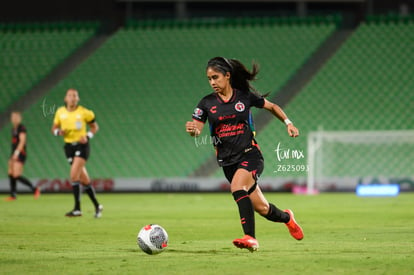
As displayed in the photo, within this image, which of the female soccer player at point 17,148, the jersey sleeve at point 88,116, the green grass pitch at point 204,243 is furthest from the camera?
the female soccer player at point 17,148

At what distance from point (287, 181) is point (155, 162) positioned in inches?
170

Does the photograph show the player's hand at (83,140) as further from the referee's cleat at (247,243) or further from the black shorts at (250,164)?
the referee's cleat at (247,243)

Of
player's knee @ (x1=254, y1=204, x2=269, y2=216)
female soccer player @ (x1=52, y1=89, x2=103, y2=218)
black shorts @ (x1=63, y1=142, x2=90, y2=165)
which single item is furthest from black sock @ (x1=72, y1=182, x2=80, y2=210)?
player's knee @ (x1=254, y1=204, x2=269, y2=216)

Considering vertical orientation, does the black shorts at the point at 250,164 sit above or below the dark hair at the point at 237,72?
below

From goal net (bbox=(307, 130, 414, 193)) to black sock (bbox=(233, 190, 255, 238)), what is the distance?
1483 cm

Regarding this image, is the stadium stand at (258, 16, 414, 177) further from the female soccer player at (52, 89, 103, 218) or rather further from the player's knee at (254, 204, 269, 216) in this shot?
the player's knee at (254, 204, 269, 216)

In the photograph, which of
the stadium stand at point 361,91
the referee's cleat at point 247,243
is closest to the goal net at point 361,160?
the stadium stand at point 361,91

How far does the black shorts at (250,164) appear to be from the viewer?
767 centimetres

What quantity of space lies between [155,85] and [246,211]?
18.7 meters

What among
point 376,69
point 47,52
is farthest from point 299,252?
point 47,52

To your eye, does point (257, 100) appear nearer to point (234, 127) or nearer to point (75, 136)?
point (234, 127)

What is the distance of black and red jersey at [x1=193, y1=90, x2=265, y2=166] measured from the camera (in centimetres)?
769

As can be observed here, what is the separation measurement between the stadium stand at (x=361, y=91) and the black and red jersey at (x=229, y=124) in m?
14.4

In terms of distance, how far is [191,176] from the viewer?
23.3 metres
